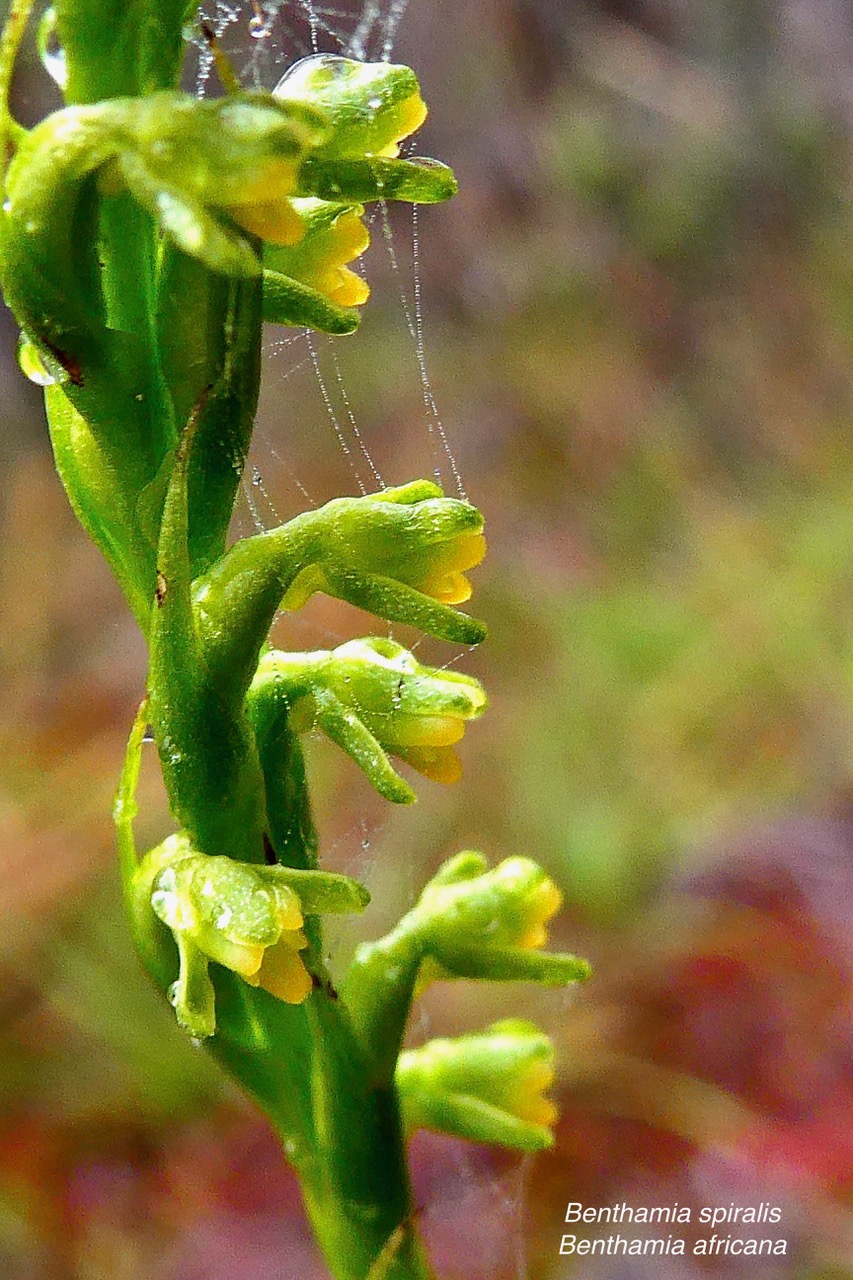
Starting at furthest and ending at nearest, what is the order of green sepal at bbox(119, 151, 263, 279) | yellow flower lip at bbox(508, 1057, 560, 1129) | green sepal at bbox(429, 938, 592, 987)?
yellow flower lip at bbox(508, 1057, 560, 1129)
green sepal at bbox(429, 938, 592, 987)
green sepal at bbox(119, 151, 263, 279)

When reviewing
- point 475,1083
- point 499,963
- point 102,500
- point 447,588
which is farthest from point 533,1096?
point 102,500

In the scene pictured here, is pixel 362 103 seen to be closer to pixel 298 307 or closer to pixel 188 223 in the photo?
pixel 298 307

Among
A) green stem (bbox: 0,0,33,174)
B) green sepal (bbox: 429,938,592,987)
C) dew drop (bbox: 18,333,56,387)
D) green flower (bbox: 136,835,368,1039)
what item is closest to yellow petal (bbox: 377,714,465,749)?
green flower (bbox: 136,835,368,1039)

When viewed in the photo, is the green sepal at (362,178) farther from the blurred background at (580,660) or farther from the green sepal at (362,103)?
the blurred background at (580,660)

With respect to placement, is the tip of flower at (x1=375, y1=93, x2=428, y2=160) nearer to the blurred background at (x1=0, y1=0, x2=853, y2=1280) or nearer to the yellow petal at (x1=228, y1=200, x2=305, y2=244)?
the yellow petal at (x1=228, y1=200, x2=305, y2=244)

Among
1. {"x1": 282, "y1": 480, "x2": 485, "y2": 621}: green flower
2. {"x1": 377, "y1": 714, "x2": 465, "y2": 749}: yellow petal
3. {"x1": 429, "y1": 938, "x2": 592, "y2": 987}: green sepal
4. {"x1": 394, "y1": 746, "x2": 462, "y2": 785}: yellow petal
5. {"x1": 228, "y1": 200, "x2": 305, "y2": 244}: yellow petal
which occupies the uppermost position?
{"x1": 228, "y1": 200, "x2": 305, "y2": 244}: yellow petal

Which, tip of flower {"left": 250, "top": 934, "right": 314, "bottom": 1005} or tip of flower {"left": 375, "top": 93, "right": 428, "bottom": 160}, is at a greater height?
tip of flower {"left": 375, "top": 93, "right": 428, "bottom": 160}

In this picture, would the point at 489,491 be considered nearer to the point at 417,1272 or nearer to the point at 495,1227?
the point at 495,1227
